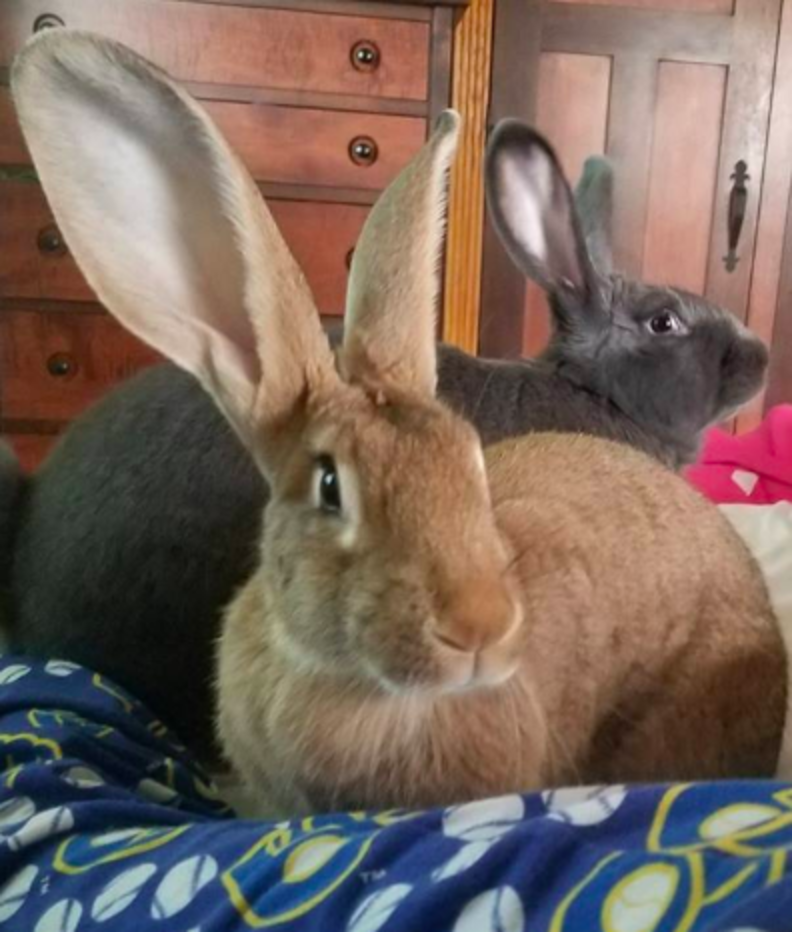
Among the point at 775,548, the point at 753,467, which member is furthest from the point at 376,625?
the point at 753,467

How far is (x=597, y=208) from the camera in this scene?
1.52 m

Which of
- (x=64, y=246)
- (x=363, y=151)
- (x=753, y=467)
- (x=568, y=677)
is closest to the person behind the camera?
(x=568, y=677)

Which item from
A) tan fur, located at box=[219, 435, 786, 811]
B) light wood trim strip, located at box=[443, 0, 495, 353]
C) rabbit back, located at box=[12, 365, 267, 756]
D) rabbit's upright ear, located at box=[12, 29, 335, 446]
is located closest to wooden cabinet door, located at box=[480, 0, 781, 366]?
light wood trim strip, located at box=[443, 0, 495, 353]

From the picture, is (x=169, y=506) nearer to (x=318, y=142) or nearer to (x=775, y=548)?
(x=775, y=548)

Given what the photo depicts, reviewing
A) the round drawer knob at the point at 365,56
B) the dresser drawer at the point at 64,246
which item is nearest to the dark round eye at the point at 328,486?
the dresser drawer at the point at 64,246

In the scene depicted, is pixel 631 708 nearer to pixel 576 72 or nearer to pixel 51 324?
pixel 51 324

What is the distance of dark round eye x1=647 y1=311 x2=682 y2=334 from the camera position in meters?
1.30

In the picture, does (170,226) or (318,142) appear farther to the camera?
(318,142)

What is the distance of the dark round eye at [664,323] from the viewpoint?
130 cm

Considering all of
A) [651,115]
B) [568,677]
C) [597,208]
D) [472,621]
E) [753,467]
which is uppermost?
[651,115]

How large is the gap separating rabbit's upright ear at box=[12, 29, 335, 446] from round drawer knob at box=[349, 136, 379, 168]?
1.37 meters

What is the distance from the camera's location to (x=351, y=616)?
22.9 inches

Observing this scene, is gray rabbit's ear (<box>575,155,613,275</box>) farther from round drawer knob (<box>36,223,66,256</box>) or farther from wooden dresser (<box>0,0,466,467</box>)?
round drawer knob (<box>36,223,66,256</box>)

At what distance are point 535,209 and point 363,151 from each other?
Answer: 31.9 inches
